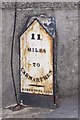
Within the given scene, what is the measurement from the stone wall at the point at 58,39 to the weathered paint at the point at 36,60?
0.38 ft

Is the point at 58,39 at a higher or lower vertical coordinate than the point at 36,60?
higher

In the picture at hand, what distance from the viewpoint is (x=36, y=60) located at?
5.72m

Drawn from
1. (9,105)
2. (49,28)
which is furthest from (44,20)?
(9,105)

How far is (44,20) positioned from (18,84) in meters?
1.01

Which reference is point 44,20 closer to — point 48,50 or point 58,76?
point 48,50

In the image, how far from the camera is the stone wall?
5.71 metres

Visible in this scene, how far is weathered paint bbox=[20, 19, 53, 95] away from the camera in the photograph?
18.6ft

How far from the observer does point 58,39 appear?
19.3 feet

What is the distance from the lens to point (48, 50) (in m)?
5.66

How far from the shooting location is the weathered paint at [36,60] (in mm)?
5664

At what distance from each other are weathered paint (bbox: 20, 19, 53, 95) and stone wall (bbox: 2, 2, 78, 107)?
12 centimetres

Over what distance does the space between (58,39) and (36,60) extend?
1.56 ft

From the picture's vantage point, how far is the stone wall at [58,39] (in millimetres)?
5711

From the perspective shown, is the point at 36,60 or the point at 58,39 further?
the point at 58,39
